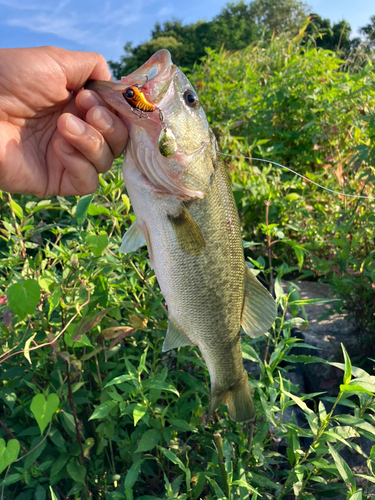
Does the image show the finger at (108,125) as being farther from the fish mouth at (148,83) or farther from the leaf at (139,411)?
the leaf at (139,411)

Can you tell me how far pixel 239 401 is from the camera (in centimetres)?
162

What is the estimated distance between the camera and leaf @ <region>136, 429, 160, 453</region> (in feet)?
5.15

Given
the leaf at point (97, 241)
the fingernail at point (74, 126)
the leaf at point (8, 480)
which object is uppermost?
the fingernail at point (74, 126)

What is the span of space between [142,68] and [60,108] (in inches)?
24.4

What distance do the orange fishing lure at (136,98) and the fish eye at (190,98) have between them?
0.60 feet

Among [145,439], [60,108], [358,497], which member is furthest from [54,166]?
[358,497]

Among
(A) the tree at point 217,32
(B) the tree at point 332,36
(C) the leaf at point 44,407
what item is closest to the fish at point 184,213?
(C) the leaf at point 44,407

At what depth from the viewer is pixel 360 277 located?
2562 mm

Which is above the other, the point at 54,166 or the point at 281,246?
the point at 54,166

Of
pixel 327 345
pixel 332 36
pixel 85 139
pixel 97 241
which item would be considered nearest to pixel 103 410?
pixel 97 241

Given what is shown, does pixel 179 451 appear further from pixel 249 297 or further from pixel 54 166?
pixel 54 166

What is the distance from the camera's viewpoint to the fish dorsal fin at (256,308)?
1.62 meters

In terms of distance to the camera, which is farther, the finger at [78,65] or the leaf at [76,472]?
the leaf at [76,472]

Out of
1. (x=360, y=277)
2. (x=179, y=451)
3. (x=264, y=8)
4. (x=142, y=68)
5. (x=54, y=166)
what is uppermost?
(x=264, y=8)
